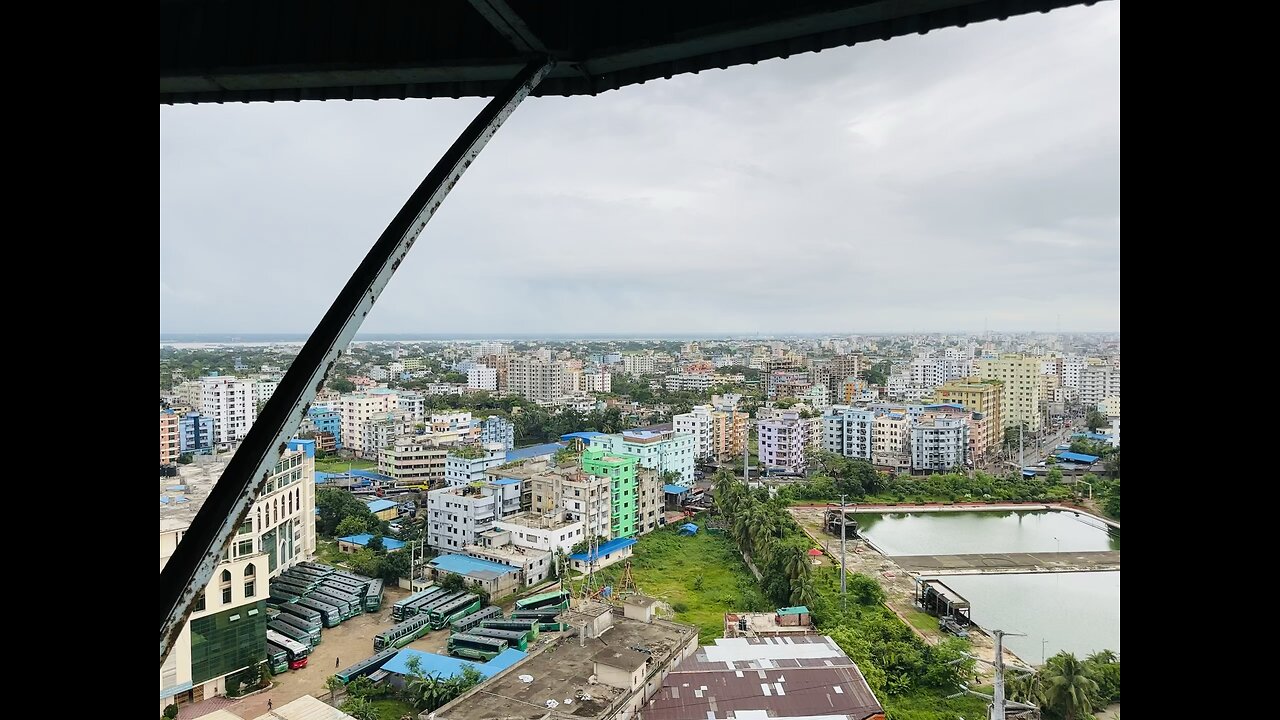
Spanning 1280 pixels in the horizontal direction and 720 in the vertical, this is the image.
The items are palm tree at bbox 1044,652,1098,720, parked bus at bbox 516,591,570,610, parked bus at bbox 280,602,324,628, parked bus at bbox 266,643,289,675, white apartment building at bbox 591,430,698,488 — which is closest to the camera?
palm tree at bbox 1044,652,1098,720

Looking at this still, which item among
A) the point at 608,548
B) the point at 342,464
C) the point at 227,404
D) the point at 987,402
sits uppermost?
the point at 227,404

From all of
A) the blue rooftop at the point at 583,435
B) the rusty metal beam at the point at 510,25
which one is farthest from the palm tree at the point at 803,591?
the rusty metal beam at the point at 510,25

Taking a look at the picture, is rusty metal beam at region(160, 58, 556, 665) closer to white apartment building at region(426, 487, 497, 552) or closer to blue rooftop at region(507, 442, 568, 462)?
white apartment building at region(426, 487, 497, 552)

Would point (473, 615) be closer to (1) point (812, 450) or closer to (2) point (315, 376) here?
(1) point (812, 450)

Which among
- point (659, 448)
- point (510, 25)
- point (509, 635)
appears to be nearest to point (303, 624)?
point (509, 635)

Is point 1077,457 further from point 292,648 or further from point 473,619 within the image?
point 292,648

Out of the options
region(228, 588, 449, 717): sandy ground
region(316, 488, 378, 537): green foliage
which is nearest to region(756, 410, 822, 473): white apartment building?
region(228, 588, 449, 717): sandy ground
